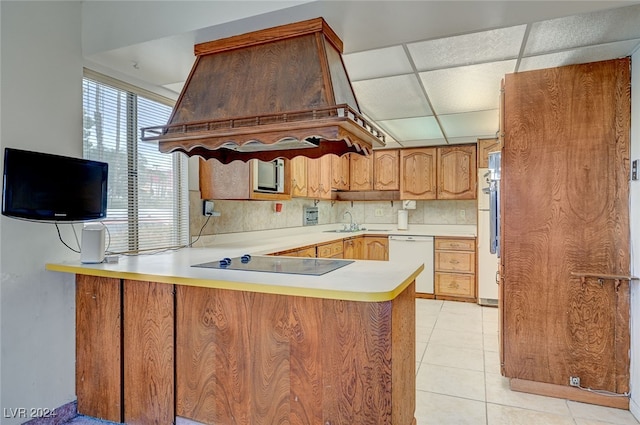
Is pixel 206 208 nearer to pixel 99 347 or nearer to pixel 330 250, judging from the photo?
pixel 99 347

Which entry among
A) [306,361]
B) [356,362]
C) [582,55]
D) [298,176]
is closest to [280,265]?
[306,361]

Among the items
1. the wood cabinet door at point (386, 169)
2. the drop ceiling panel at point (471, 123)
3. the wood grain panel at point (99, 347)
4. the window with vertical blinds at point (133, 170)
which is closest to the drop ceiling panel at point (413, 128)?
the drop ceiling panel at point (471, 123)

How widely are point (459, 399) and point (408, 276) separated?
124 cm

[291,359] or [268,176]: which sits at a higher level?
[268,176]

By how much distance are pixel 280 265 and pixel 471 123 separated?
3.09 meters

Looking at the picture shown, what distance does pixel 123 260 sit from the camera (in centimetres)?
240

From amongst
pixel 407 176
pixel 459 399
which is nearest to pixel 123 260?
pixel 459 399

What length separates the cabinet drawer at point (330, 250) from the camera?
13.4 ft

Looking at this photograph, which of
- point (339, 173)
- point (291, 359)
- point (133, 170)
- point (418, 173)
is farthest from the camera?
point (339, 173)

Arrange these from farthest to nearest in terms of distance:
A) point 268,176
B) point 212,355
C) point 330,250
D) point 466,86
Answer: point 330,250 < point 268,176 < point 466,86 < point 212,355

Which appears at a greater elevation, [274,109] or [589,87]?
[589,87]

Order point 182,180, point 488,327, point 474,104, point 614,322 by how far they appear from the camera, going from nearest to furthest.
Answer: point 614,322
point 182,180
point 474,104
point 488,327

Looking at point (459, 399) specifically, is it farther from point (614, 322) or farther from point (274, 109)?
point (274, 109)

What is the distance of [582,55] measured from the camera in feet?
8.09
